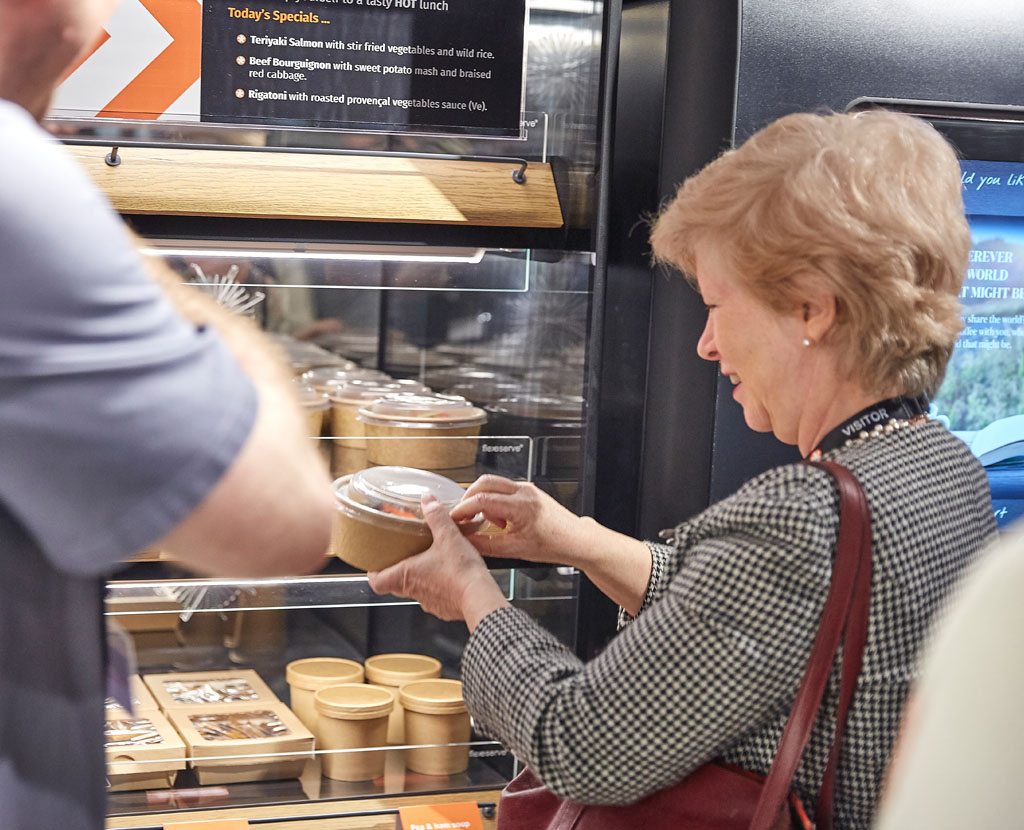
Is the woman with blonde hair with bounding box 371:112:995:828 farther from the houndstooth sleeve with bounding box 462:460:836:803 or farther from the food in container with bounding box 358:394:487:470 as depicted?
the food in container with bounding box 358:394:487:470

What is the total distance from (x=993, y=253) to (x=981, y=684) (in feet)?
5.83

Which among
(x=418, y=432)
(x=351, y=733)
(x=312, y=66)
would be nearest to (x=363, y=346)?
(x=418, y=432)

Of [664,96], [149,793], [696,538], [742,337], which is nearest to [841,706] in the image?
[696,538]

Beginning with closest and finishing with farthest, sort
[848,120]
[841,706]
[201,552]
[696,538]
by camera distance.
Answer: [201,552] < [841,706] < [696,538] < [848,120]

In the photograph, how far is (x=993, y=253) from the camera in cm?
210

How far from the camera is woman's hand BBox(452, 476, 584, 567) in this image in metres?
1.70

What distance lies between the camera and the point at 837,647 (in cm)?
118

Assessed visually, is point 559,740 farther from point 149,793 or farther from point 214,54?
point 214,54

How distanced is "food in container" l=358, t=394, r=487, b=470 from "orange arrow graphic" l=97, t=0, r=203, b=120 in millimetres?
591

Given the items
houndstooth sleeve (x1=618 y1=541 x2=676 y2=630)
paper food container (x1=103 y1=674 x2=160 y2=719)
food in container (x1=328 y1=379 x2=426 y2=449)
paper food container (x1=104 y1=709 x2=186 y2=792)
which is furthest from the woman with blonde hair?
paper food container (x1=103 y1=674 x2=160 y2=719)

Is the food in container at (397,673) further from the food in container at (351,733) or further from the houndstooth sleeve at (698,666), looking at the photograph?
the houndstooth sleeve at (698,666)

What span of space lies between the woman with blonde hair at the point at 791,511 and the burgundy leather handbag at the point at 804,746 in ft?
0.04

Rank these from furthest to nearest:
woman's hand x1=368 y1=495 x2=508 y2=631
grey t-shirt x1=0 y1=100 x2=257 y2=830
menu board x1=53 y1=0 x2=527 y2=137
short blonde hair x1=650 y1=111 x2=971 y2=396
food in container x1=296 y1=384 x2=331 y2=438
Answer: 1. food in container x1=296 y1=384 x2=331 y2=438
2. menu board x1=53 y1=0 x2=527 y2=137
3. woman's hand x1=368 y1=495 x2=508 y2=631
4. short blonde hair x1=650 y1=111 x2=971 y2=396
5. grey t-shirt x1=0 y1=100 x2=257 y2=830

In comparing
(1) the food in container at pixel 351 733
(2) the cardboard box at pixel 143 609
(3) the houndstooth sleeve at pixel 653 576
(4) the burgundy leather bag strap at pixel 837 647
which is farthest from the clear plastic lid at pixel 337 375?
(4) the burgundy leather bag strap at pixel 837 647
